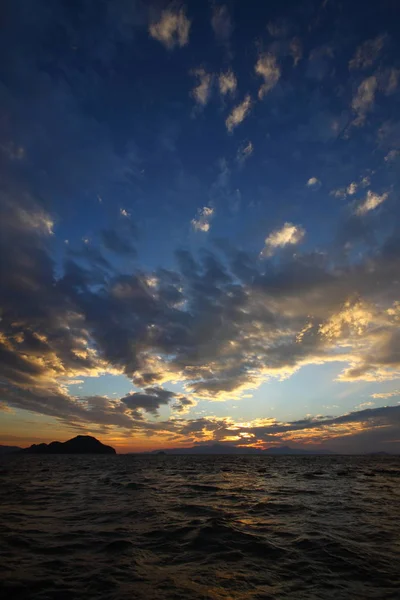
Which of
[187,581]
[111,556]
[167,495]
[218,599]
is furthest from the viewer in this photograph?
[167,495]

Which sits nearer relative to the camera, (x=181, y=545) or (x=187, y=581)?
(x=187, y=581)

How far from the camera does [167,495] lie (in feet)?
73.9

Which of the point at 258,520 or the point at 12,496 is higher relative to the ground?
the point at 12,496

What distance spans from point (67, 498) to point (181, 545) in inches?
542

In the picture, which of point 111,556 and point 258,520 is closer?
point 111,556

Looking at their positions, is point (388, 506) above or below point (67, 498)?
below

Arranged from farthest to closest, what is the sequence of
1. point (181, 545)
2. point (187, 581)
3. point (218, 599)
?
point (181, 545) → point (187, 581) → point (218, 599)

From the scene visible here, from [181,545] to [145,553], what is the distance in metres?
1.53

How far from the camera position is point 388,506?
18688 mm

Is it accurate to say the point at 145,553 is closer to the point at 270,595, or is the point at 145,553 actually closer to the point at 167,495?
the point at 270,595

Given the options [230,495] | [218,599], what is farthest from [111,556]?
[230,495]

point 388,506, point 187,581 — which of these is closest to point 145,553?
point 187,581

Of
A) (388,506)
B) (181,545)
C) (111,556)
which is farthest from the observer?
(388,506)

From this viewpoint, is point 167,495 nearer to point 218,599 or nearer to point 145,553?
point 145,553
